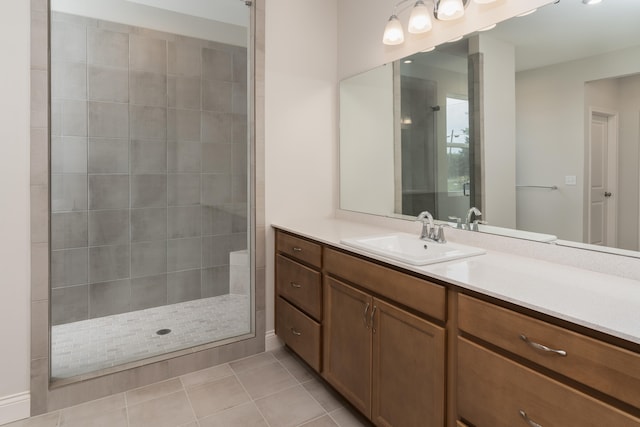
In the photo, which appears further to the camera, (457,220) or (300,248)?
(300,248)

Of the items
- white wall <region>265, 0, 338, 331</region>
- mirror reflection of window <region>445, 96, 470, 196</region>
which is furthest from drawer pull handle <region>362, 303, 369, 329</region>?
white wall <region>265, 0, 338, 331</region>

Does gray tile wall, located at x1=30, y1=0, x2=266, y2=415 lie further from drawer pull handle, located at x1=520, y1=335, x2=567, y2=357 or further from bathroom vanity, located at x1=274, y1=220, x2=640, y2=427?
drawer pull handle, located at x1=520, y1=335, x2=567, y2=357

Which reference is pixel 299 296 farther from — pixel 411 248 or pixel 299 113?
pixel 299 113

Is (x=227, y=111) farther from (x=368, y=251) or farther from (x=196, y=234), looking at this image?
(x=368, y=251)

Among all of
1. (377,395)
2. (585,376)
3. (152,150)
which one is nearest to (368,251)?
(377,395)

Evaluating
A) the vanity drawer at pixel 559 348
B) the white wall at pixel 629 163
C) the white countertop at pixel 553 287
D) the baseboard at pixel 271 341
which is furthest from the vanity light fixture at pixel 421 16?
the baseboard at pixel 271 341

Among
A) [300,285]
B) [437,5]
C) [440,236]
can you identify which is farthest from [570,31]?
[300,285]

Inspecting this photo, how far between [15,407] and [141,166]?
4.69 ft

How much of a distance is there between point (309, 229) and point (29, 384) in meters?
1.66

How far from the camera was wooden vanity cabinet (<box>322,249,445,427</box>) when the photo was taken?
1.33 metres

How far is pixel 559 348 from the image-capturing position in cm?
96

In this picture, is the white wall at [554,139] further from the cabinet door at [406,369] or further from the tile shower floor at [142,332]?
the tile shower floor at [142,332]

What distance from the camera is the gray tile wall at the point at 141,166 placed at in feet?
6.73

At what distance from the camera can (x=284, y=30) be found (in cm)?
256
